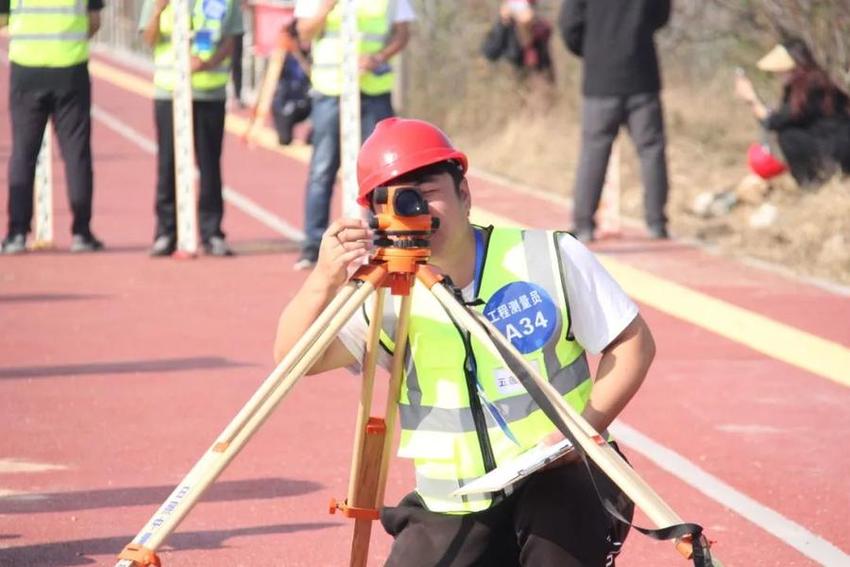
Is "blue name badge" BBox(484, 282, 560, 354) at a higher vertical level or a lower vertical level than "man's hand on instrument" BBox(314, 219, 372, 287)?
lower

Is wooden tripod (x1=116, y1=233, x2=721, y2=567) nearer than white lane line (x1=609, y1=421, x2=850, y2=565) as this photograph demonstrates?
Yes

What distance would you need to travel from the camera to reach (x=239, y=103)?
25.5m

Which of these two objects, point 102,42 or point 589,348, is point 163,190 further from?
point 102,42

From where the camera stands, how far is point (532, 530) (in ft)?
14.9

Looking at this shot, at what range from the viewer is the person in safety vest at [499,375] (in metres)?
4.52

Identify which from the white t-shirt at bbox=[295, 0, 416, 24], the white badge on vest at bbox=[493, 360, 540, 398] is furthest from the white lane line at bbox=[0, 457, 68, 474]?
the white t-shirt at bbox=[295, 0, 416, 24]

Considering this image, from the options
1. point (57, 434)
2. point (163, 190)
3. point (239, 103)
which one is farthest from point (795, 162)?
point (239, 103)

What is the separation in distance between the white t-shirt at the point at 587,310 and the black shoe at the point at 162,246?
27.9ft

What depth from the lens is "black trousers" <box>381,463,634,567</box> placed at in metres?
4.50

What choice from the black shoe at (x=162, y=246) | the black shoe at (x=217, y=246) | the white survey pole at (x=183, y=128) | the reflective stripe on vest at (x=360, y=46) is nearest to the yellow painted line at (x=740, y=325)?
the reflective stripe on vest at (x=360, y=46)

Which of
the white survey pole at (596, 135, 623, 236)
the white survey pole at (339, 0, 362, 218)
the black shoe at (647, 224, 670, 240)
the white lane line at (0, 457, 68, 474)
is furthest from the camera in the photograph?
the white survey pole at (596, 135, 623, 236)

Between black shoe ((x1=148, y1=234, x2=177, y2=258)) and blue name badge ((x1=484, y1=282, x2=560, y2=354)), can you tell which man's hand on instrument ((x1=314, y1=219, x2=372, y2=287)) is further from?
black shoe ((x1=148, y1=234, x2=177, y2=258))

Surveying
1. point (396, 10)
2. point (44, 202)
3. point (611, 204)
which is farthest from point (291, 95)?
point (396, 10)

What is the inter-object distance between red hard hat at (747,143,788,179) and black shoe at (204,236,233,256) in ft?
14.3
